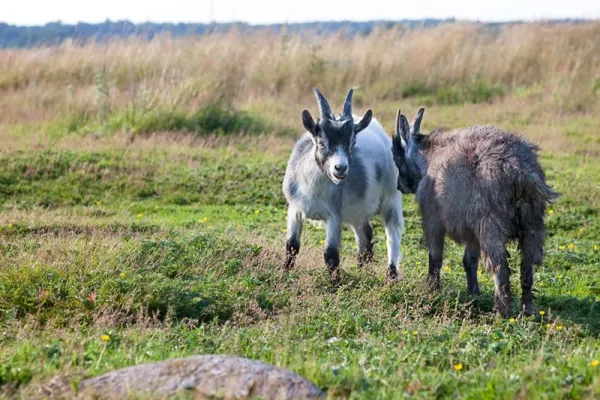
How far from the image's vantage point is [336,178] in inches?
300

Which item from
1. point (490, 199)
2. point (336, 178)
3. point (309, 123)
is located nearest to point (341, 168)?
point (336, 178)

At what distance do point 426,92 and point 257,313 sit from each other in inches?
569

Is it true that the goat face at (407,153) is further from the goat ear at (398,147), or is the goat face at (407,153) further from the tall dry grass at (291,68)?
the tall dry grass at (291,68)

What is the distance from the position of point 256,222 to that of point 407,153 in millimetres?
3193

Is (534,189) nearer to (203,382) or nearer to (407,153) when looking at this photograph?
(407,153)

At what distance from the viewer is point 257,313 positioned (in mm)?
6766

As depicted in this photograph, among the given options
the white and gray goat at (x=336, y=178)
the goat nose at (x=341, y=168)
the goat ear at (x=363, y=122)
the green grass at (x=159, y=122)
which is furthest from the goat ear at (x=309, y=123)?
the green grass at (x=159, y=122)

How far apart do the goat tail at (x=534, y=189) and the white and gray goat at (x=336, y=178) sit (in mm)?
1488

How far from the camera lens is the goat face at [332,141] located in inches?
299

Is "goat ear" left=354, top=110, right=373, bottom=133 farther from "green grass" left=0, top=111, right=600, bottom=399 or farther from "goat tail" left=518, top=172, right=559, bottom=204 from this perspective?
"goat tail" left=518, top=172, right=559, bottom=204

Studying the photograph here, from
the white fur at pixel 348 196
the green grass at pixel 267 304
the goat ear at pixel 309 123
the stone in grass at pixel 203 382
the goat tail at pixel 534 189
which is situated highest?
the goat ear at pixel 309 123

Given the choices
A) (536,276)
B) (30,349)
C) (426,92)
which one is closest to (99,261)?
(30,349)

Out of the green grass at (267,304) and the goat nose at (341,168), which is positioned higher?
the goat nose at (341,168)

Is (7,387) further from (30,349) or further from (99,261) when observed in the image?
(99,261)
